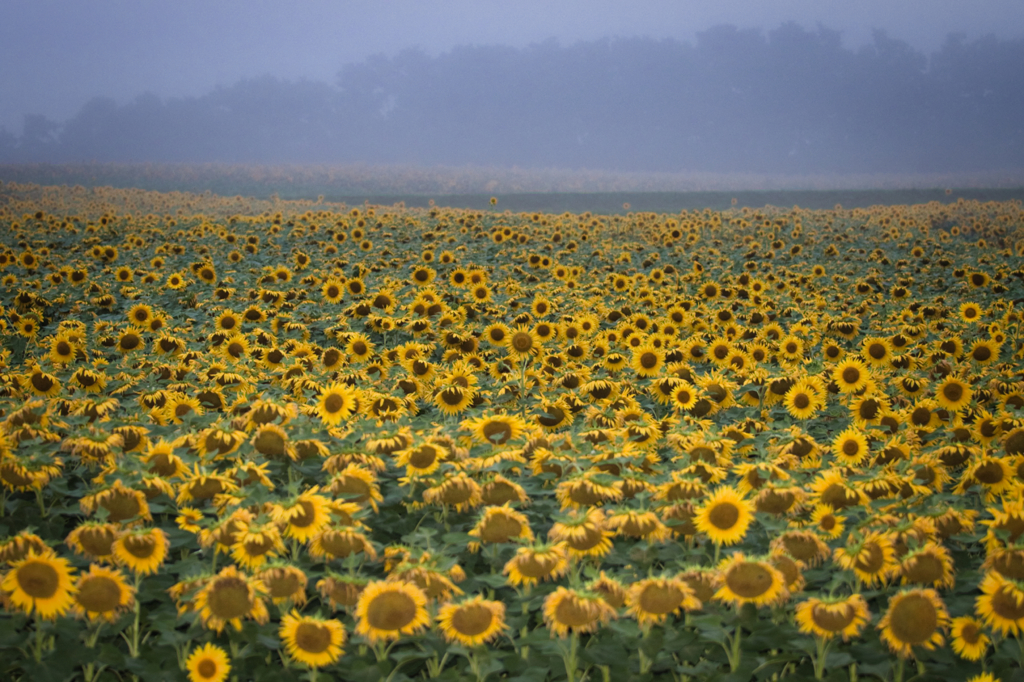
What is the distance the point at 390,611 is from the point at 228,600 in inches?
30.1

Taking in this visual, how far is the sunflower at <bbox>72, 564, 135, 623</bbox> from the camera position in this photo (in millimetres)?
3438

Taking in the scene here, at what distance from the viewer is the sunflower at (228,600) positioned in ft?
11.1

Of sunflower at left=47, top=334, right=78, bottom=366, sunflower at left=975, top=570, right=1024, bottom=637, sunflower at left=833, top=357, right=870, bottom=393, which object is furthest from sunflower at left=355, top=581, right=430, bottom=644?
sunflower at left=47, top=334, right=78, bottom=366

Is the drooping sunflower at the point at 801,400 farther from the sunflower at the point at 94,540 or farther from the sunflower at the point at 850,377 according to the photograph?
the sunflower at the point at 94,540

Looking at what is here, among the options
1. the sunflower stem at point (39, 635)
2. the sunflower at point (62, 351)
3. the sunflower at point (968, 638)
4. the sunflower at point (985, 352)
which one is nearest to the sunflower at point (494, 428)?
the sunflower stem at point (39, 635)

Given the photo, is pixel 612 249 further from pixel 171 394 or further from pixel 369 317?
pixel 171 394

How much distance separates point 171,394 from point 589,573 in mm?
3964

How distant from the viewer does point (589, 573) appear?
12.2ft

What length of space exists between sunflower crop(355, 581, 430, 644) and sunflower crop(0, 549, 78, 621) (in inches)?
52.3

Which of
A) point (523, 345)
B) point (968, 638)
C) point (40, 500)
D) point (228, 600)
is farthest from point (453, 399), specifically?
point (968, 638)

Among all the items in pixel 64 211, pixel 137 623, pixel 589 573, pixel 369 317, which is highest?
pixel 64 211

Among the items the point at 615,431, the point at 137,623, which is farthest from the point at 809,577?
the point at 137,623

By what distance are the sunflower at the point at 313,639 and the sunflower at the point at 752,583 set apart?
5.86 ft

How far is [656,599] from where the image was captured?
135 inches
